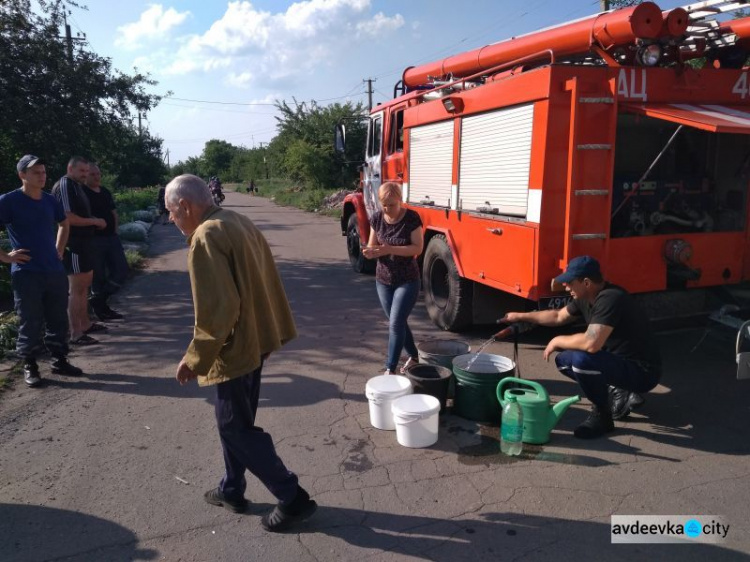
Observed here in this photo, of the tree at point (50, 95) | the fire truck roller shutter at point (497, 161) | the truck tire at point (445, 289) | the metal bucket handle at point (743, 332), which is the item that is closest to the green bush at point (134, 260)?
the tree at point (50, 95)

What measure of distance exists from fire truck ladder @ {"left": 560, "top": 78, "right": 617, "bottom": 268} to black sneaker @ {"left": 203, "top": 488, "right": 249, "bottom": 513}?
3.07 m

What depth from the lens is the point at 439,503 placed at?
129 inches

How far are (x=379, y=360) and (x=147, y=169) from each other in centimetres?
3813

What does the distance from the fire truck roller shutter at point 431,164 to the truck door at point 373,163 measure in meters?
1.51

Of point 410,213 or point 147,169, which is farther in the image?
point 147,169

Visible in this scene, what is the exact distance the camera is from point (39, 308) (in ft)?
16.8

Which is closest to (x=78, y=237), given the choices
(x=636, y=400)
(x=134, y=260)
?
(x=134, y=260)

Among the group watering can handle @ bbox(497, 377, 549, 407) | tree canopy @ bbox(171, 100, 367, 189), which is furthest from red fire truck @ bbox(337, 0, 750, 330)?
tree canopy @ bbox(171, 100, 367, 189)

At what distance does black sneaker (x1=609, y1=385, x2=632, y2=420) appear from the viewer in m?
4.27

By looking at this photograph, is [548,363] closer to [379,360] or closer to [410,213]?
[379,360]

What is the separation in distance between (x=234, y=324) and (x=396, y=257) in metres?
2.32

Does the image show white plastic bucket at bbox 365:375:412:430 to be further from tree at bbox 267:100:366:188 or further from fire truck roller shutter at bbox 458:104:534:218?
tree at bbox 267:100:366:188

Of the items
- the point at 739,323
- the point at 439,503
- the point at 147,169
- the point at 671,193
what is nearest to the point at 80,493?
the point at 439,503

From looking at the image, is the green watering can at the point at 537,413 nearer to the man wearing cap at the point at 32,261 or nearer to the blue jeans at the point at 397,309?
the blue jeans at the point at 397,309
